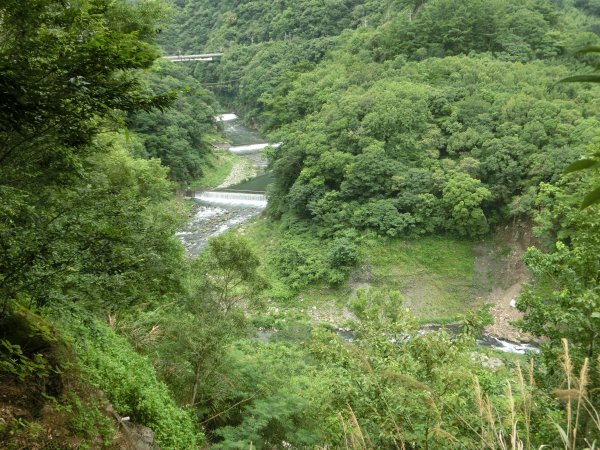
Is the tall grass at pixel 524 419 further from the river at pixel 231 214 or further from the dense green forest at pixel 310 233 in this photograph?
the river at pixel 231 214

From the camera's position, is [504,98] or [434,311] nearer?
[434,311]

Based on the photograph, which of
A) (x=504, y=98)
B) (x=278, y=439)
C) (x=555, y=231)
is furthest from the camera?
(x=504, y=98)

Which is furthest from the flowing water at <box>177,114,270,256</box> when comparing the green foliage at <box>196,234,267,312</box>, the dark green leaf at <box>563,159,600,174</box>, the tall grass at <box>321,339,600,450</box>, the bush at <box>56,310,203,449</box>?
the dark green leaf at <box>563,159,600,174</box>

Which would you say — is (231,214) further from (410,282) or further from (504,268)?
(504,268)

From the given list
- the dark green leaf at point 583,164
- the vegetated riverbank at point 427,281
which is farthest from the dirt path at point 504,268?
the dark green leaf at point 583,164

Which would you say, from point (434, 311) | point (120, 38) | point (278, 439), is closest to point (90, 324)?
point (120, 38)

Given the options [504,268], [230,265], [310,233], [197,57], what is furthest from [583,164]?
[197,57]

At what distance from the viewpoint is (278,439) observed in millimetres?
7352

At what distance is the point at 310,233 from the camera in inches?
1037

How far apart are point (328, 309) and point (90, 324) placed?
18487 mm

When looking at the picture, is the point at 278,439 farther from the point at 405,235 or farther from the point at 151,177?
the point at 405,235

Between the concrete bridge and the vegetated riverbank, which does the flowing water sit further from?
the concrete bridge

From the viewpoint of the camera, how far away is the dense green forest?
3.88 m

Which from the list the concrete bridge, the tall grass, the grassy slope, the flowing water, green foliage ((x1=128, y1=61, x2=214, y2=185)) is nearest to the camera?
the tall grass
